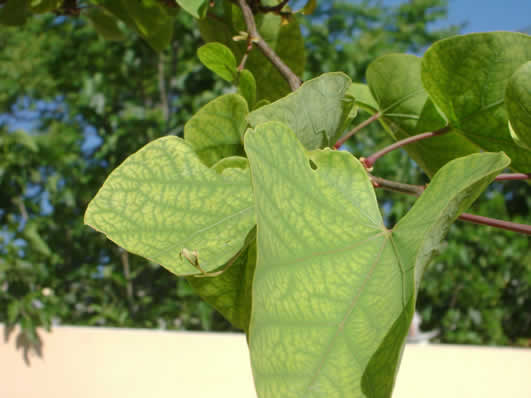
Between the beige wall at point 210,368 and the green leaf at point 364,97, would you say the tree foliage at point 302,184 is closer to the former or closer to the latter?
the green leaf at point 364,97

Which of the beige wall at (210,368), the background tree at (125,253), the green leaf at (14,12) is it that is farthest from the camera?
the background tree at (125,253)

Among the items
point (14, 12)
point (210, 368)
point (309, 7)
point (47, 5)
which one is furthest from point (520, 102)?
point (210, 368)

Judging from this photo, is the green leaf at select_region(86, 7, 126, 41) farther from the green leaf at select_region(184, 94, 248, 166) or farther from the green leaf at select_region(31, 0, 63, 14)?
the green leaf at select_region(184, 94, 248, 166)

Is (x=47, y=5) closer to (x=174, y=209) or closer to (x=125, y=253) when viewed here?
(x=174, y=209)

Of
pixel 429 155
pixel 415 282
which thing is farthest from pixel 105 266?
pixel 415 282


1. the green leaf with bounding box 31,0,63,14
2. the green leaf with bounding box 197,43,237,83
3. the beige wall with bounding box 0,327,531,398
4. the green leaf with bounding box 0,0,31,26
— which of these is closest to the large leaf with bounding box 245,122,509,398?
the green leaf with bounding box 197,43,237,83

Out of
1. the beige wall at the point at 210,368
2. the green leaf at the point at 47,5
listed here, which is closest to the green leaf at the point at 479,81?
the green leaf at the point at 47,5

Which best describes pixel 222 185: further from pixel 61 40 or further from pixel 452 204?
pixel 61 40
